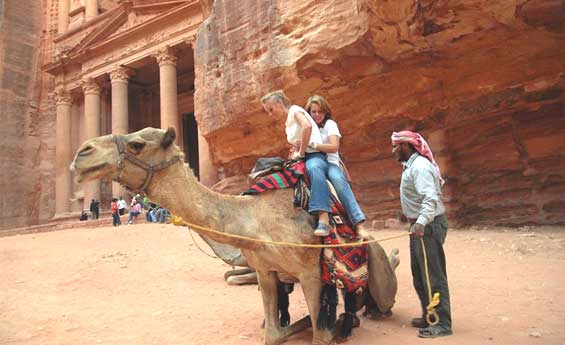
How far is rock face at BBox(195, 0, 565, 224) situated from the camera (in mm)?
8734

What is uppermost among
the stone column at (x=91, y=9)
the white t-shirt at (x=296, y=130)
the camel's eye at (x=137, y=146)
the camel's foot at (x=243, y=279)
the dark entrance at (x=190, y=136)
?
the stone column at (x=91, y=9)

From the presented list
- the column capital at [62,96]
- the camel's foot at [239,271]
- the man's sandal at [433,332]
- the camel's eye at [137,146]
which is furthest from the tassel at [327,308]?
the column capital at [62,96]

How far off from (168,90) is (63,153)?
12.4 m

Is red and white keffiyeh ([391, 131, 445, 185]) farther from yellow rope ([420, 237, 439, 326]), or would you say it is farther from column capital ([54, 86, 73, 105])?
column capital ([54, 86, 73, 105])

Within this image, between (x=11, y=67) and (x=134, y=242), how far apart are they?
1313 inches

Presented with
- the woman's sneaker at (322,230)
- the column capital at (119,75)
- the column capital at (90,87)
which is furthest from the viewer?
the column capital at (90,87)

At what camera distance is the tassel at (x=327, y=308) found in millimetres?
4023

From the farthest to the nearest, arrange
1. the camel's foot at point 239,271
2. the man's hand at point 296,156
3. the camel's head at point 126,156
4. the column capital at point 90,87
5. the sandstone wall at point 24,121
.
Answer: the sandstone wall at point 24,121 → the column capital at point 90,87 → the camel's foot at point 239,271 → the man's hand at point 296,156 → the camel's head at point 126,156

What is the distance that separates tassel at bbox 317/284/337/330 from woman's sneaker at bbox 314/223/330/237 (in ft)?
1.90

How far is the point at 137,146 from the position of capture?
3.67 metres

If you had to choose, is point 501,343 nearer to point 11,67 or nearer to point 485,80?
point 485,80

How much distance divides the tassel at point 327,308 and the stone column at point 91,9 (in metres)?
42.1

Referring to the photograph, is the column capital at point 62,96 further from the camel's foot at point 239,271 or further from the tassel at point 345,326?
the tassel at point 345,326

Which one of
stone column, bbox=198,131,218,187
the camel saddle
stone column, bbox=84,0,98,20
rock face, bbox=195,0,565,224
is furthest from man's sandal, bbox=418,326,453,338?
stone column, bbox=84,0,98,20
